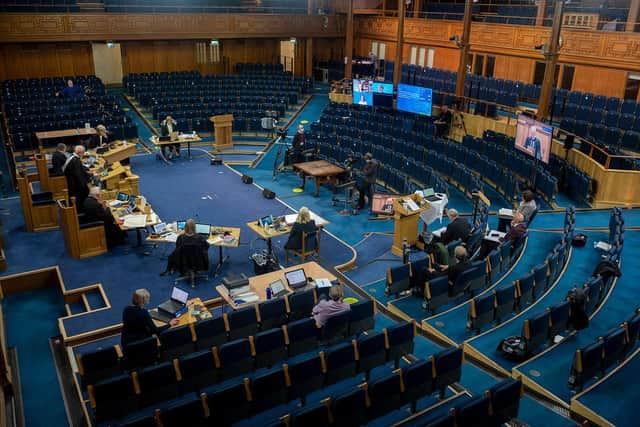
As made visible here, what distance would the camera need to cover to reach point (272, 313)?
323 inches

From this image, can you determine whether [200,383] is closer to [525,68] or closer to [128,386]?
[128,386]

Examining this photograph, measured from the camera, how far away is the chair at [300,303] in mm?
8367

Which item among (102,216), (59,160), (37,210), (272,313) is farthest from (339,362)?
(59,160)

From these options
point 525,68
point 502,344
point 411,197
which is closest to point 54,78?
point 411,197

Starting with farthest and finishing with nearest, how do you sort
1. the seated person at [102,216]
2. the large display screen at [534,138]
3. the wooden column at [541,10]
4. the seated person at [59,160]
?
the wooden column at [541,10] → the large display screen at [534,138] → the seated person at [59,160] → the seated person at [102,216]

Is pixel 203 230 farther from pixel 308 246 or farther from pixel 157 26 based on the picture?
pixel 157 26

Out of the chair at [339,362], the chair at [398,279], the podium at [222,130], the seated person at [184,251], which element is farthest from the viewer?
the podium at [222,130]

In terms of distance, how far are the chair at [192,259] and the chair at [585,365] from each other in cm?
625

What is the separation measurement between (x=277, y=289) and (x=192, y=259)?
2.18 m

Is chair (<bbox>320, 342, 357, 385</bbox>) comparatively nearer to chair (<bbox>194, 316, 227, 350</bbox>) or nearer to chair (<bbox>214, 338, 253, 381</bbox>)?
chair (<bbox>214, 338, 253, 381</bbox>)

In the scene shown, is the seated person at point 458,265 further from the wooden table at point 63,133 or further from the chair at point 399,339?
the wooden table at point 63,133

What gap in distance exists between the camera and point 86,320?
8.90 metres

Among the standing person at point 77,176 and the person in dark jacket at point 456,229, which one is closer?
the person in dark jacket at point 456,229

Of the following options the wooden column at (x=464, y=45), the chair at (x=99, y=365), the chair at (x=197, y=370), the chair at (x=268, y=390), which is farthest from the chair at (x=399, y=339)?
the wooden column at (x=464, y=45)
